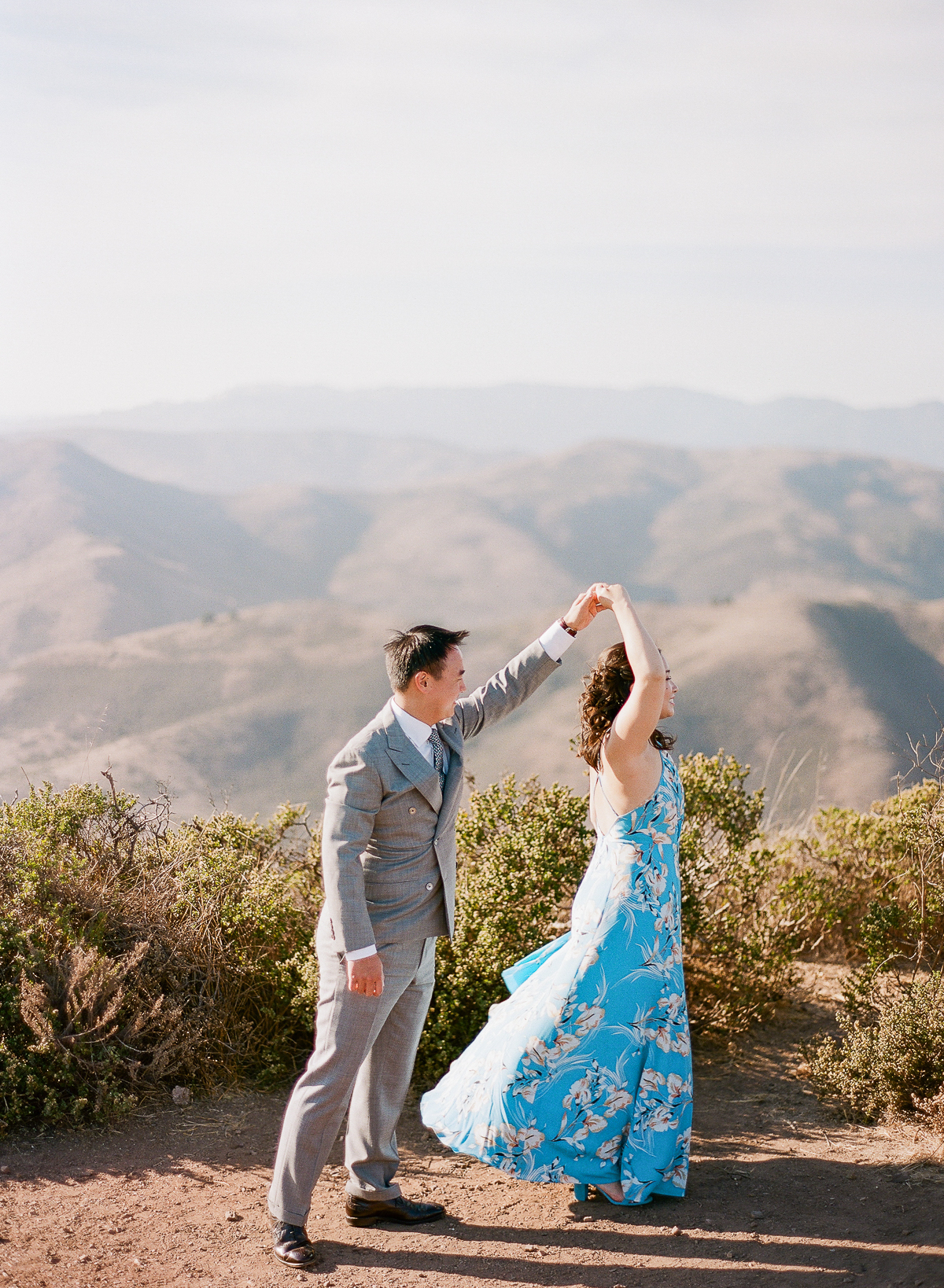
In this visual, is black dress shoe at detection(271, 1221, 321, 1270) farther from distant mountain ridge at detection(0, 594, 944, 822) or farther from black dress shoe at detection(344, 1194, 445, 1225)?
distant mountain ridge at detection(0, 594, 944, 822)

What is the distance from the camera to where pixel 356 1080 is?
3.46 meters

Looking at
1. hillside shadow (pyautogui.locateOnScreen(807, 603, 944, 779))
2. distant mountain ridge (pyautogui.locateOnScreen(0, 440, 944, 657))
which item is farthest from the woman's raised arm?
distant mountain ridge (pyautogui.locateOnScreen(0, 440, 944, 657))

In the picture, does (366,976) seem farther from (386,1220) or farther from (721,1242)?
(721,1242)

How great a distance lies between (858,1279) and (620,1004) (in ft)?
3.27

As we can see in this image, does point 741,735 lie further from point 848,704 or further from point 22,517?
point 22,517

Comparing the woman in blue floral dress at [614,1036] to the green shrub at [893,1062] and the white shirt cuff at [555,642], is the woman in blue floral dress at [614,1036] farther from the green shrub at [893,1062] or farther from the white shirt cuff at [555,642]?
the green shrub at [893,1062]

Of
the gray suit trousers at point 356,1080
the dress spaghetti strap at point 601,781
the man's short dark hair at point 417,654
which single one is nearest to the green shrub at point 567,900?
the gray suit trousers at point 356,1080

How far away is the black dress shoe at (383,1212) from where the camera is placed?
354 centimetres

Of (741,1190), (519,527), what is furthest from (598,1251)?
(519,527)

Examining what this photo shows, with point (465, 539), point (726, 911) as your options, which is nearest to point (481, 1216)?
point (726, 911)

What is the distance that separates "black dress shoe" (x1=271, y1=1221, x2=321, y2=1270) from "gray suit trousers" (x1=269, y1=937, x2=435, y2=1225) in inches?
1.2

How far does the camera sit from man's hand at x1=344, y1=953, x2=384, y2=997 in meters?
3.17

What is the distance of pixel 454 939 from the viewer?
16.0 feet

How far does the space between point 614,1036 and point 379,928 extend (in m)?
0.85
